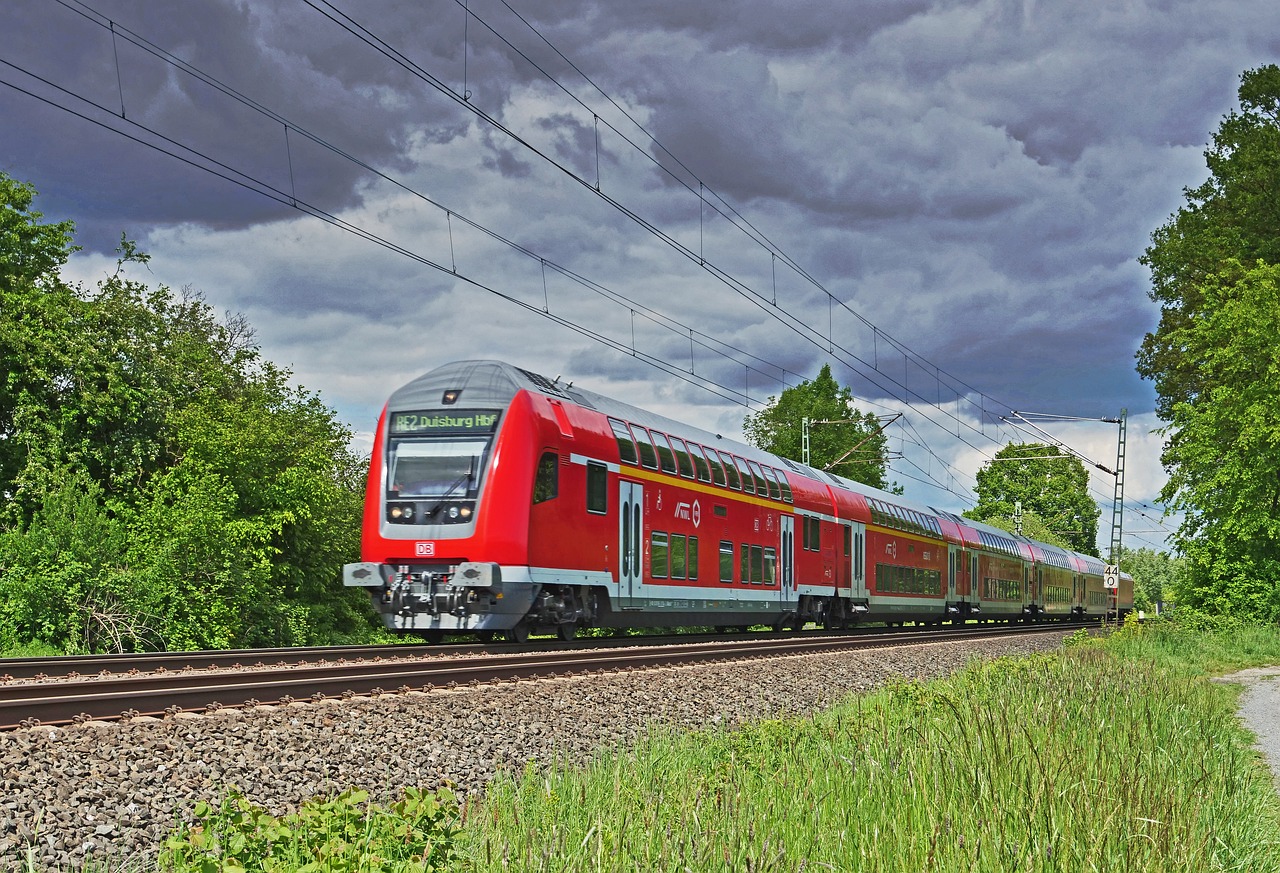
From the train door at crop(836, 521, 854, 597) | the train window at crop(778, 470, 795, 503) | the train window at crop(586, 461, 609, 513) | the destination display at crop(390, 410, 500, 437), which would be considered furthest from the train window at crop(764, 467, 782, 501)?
the destination display at crop(390, 410, 500, 437)

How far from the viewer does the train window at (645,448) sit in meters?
20.8

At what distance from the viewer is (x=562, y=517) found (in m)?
18.0

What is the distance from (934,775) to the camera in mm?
5988

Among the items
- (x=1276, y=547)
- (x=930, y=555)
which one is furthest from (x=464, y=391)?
(x=930, y=555)

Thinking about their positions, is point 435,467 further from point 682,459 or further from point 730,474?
point 730,474

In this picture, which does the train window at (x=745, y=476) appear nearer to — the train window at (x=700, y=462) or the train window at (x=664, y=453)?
the train window at (x=700, y=462)

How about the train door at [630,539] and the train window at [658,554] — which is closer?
the train door at [630,539]

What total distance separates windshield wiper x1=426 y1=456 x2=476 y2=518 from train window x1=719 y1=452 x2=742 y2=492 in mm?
7964

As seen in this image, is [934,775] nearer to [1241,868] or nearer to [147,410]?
[1241,868]

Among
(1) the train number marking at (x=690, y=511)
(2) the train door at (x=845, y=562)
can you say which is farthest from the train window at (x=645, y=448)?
(2) the train door at (x=845, y=562)

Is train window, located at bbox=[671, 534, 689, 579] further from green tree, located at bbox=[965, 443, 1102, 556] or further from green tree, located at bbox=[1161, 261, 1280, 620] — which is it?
green tree, located at bbox=[965, 443, 1102, 556]

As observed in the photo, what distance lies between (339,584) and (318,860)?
25.0m

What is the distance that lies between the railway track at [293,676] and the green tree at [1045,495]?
9040cm

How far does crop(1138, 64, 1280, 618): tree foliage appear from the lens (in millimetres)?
28031
